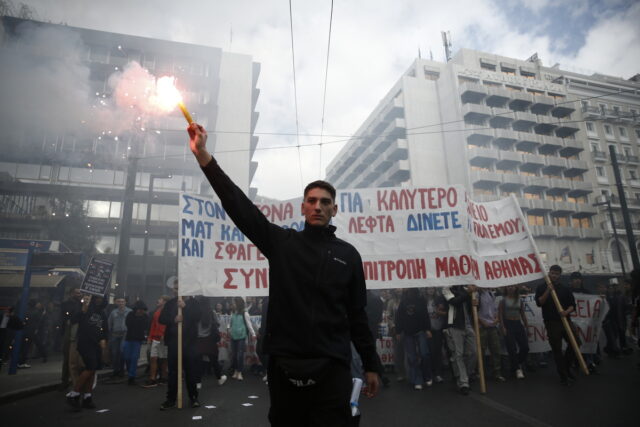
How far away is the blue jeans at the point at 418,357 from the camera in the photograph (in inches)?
291

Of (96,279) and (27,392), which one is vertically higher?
(96,279)

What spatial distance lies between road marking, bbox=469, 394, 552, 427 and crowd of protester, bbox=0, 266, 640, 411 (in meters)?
0.46

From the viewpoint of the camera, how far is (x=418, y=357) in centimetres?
766

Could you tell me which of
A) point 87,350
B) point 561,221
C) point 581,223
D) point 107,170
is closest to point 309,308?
point 87,350

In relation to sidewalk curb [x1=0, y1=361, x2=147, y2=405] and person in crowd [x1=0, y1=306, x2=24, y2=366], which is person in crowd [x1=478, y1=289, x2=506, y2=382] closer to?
sidewalk curb [x1=0, y1=361, x2=147, y2=405]

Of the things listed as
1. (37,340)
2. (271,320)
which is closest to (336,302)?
(271,320)

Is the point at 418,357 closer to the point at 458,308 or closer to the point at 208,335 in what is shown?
the point at 458,308

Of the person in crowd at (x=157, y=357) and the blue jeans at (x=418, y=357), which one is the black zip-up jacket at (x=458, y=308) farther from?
the person in crowd at (x=157, y=357)

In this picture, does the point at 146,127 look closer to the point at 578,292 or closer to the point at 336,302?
the point at 336,302

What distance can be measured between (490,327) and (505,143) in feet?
139

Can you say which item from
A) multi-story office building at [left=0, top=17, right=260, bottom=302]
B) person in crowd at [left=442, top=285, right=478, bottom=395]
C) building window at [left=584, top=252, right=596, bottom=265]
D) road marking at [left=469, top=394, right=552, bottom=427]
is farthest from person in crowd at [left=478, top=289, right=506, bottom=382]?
building window at [left=584, top=252, right=596, bottom=265]

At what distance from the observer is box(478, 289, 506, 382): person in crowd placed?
7.85 meters

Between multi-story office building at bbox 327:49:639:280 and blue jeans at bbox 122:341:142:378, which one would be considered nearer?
blue jeans at bbox 122:341:142:378

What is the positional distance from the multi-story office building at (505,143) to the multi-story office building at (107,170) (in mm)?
18467
